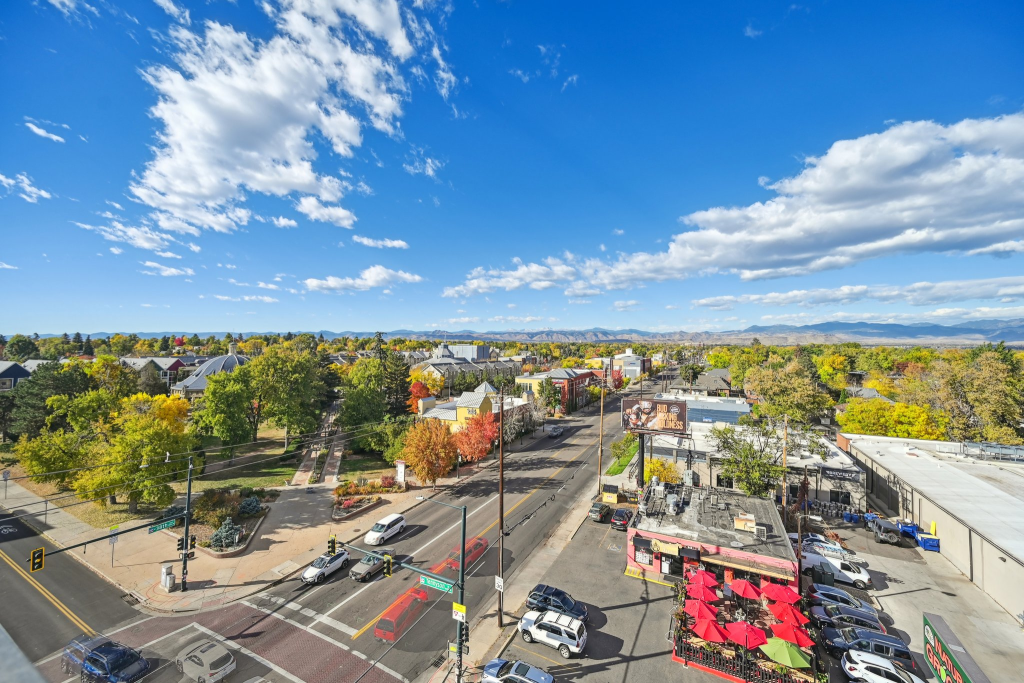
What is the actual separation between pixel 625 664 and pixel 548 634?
3.56 meters

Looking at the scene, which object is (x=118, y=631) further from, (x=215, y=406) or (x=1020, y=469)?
(x=1020, y=469)

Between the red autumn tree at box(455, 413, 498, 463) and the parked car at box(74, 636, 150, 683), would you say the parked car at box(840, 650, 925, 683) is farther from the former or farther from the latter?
the red autumn tree at box(455, 413, 498, 463)

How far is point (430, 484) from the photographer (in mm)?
41250

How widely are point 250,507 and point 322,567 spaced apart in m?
12.8

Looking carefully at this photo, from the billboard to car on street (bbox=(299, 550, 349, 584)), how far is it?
24.5 meters

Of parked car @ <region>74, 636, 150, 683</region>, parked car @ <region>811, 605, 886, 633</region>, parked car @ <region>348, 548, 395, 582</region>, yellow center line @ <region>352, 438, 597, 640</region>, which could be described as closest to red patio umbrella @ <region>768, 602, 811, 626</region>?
parked car @ <region>811, 605, 886, 633</region>

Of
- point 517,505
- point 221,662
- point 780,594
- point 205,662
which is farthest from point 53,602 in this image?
point 780,594

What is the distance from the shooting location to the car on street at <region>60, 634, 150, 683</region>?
1706 centimetres

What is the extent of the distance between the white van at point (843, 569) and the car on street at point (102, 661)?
3533 cm

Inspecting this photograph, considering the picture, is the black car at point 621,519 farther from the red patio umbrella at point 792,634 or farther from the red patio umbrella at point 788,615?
the red patio umbrella at point 792,634

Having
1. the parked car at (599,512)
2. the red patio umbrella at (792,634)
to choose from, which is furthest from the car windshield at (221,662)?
the parked car at (599,512)

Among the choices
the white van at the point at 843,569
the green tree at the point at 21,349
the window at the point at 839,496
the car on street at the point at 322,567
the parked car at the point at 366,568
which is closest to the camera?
the car on street at the point at 322,567

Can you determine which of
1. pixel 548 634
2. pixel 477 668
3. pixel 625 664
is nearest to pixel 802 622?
pixel 625 664

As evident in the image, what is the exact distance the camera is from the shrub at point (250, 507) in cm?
3291
